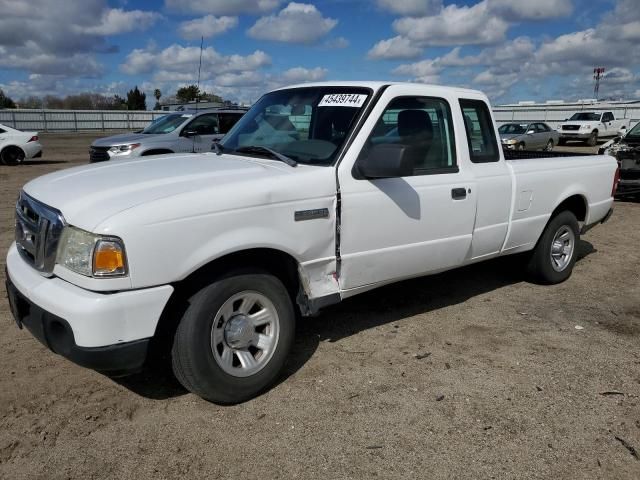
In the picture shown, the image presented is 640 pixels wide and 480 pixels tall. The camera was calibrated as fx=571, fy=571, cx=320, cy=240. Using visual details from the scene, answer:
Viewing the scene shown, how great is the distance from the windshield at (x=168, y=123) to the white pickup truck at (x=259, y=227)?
865 centimetres

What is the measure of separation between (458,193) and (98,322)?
111 inches

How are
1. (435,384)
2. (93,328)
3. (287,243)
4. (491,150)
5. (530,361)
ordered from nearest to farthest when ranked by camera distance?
(93,328) < (287,243) < (435,384) < (530,361) < (491,150)

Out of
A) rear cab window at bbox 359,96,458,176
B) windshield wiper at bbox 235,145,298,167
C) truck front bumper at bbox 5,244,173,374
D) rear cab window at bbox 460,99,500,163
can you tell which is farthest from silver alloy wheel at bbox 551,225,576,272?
truck front bumper at bbox 5,244,173,374

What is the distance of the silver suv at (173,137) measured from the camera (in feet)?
39.7

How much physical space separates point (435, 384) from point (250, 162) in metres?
1.96

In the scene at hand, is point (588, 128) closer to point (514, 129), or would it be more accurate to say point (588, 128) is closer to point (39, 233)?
point (514, 129)

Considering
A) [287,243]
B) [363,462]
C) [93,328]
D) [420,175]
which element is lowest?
[363,462]

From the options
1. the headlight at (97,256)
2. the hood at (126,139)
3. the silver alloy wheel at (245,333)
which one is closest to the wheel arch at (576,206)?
the silver alloy wheel at (245,333)

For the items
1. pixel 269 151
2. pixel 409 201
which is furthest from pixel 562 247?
pixel 269 151

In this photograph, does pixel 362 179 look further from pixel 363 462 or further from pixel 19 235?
pixel 19 235

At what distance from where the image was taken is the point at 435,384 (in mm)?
3803

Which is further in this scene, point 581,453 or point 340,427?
point 340,427

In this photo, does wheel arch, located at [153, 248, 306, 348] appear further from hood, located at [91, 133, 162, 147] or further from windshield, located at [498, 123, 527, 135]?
windshield, located at [498, 123, 527, 135]

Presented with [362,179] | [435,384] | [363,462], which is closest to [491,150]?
[362,179]
